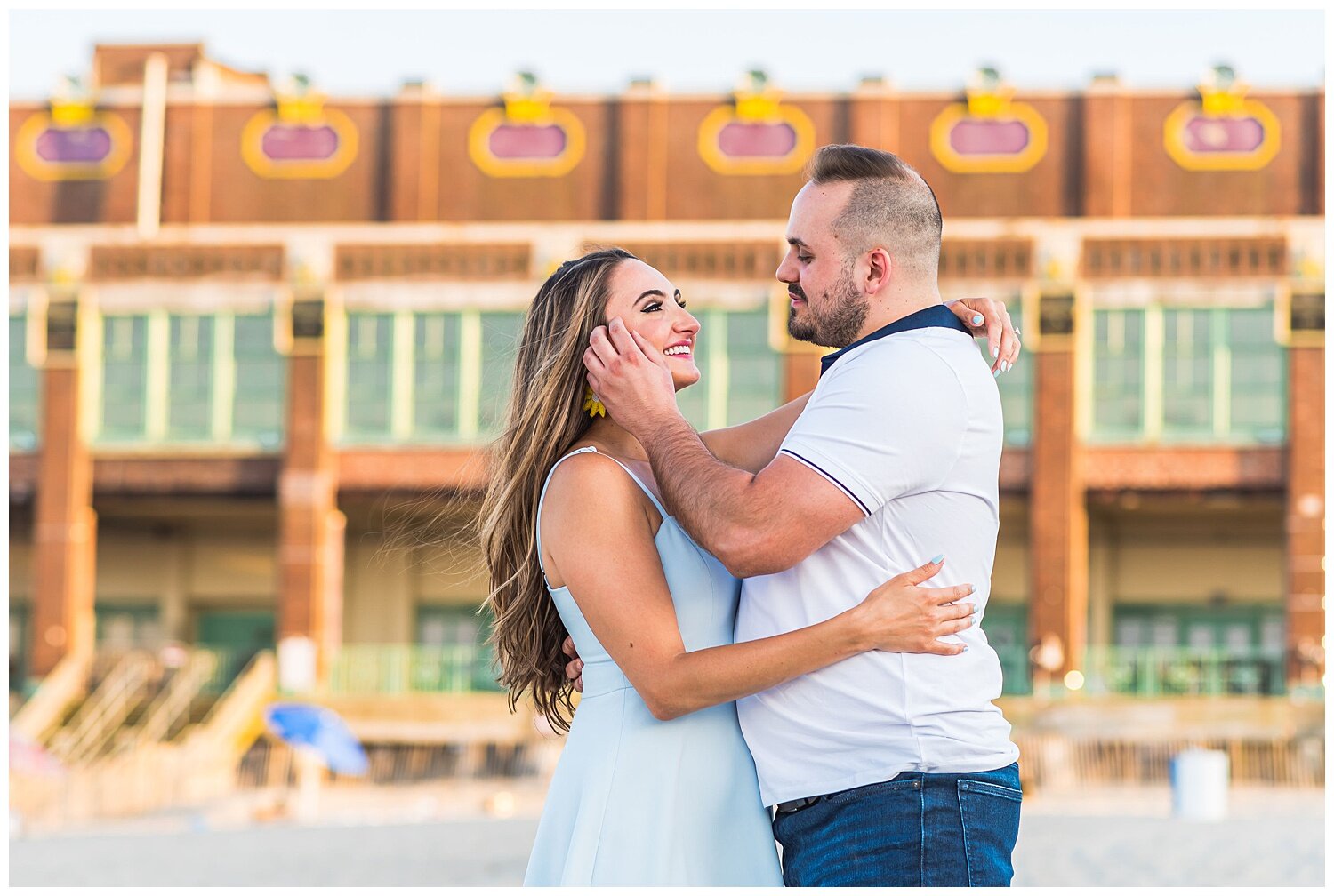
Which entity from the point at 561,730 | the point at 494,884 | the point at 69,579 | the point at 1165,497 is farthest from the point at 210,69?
the point at 561,730

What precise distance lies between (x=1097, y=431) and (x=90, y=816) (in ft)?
60.6

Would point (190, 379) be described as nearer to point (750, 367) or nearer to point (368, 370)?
point (368, 370)

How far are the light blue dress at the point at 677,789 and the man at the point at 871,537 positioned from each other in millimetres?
78

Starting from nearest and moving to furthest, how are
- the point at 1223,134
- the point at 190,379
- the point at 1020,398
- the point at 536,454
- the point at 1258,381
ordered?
the point at 536,454 < the point at 1258,381 < the point at 1020,398 < the point at 190,379 < the point at 1223,134

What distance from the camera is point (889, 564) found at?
3.44 meters

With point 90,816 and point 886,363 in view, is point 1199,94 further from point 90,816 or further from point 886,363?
point 886,363

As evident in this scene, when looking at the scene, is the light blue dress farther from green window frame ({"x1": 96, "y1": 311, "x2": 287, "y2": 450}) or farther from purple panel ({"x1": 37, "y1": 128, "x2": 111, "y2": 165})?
purple panel ({"x1": 37, "y1": 128, "x2": 111, "y2": 165})

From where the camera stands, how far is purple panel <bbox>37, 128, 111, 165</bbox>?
36.5m

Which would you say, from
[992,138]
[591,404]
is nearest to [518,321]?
[992,138]

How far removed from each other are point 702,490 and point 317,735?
21677mm

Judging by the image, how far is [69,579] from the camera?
32719 mm

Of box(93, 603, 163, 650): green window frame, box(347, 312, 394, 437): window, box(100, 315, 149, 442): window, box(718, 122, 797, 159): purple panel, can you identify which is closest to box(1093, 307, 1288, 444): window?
box(718, 122, 797, 159): purple panel

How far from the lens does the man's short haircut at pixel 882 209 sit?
3.65m

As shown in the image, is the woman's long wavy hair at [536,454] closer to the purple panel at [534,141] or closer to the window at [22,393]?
the window at [22,393]
